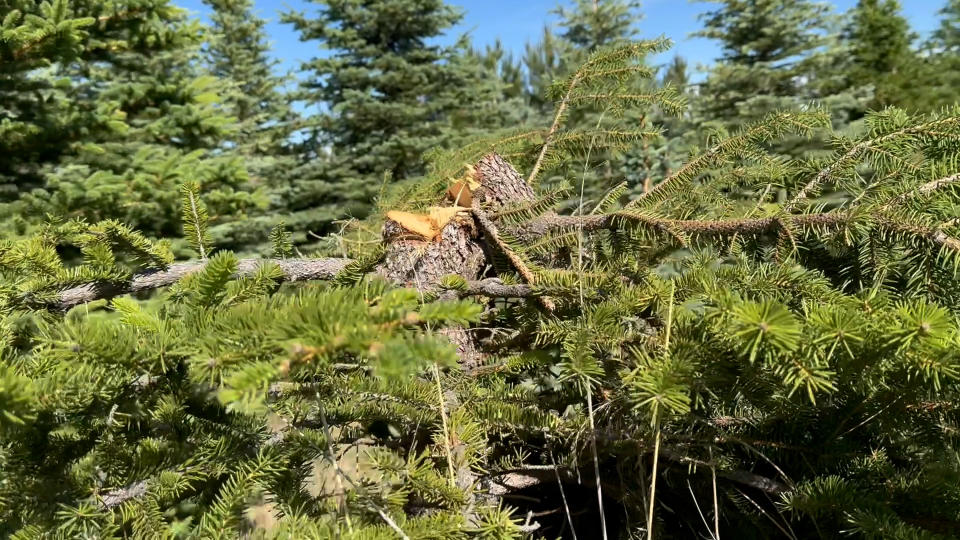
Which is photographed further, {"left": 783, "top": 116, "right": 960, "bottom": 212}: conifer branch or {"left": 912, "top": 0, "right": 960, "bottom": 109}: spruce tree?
{"left": 912, "top": 0, "right": 960, "bottom": 109}: spruce tree

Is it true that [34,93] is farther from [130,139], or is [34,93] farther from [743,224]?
[743,224]

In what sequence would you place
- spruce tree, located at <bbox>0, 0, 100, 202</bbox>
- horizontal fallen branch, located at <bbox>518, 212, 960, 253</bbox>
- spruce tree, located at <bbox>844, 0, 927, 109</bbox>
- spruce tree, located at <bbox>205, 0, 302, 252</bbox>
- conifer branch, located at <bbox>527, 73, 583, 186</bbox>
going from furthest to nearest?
spruce tree, located at <bbox>205, 0, 302, 252</bbox>, spruce tree, located at <bbox>844, 0, 927, 109</bbox>, spruce tree, located at <bbox>0, 0, 100, 202</bbox>, conifer branch, located at <bbox>527, 73, 583, 186</bbox>, horizontal fallen branch, located at <bbox>518, 212, 960, 253</bbox>

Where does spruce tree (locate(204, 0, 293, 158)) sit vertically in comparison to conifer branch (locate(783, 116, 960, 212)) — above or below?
above

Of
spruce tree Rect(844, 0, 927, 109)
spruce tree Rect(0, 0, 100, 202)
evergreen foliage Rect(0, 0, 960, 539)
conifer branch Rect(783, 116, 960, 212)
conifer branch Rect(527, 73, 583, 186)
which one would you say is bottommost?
evergreen foliage Rect(0, 0, 960, 539)

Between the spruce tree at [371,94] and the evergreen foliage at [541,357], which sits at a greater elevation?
the spruce tree at [371,94]

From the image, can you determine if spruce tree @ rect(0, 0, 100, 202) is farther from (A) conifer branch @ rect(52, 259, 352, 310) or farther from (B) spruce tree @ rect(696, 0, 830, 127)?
(B) spruce tree @ rect(696, 0, 830, 127)

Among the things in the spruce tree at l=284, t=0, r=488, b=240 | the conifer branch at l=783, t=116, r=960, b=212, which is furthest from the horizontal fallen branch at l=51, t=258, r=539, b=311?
the spruce tree at l=284, t=0, r=488, b=240

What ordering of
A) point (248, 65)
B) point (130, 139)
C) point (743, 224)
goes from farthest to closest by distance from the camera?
1. point (248, 65)
2. point (130, 139)
3. point (743, 224)

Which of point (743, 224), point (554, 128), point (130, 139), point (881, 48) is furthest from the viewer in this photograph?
point (881, 48)

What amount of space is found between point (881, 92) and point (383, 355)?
11439 millimetres

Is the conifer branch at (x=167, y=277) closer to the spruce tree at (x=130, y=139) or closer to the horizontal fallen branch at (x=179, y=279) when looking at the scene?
the horizontal fallen branch at (x=179, y=279)

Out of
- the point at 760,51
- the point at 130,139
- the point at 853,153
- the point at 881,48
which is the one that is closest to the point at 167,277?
the point at 853,153

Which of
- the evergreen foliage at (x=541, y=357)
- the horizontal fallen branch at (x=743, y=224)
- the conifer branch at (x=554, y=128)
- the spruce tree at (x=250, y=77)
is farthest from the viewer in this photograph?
the spruce tree at (x=250, y=77)

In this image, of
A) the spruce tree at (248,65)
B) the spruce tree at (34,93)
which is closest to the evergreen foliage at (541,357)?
the spruce tree at (34,93)
